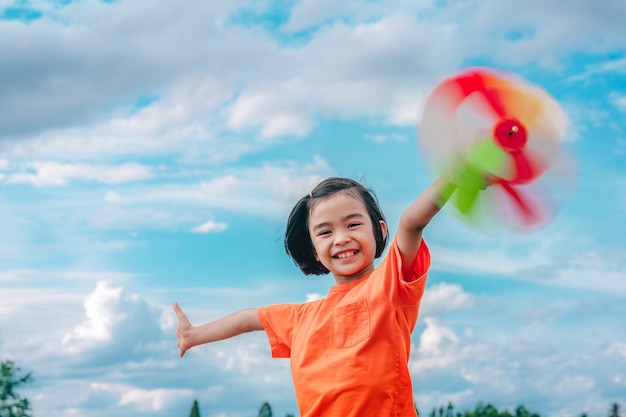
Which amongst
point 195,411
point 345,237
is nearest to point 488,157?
point 345,237

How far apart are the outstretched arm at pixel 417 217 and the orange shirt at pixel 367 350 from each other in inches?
1.4

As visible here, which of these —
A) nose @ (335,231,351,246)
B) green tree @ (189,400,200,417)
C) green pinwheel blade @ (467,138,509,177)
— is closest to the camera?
green pinwheel blade @ (467,138,509,177)

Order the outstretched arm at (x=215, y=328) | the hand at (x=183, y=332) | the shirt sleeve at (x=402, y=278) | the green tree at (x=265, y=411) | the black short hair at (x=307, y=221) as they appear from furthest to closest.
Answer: the green tree at (x=265, y=411) → the hand at (x=183, y=332) → the outstretched arm at (x=215, y=328) → the black short hair at (x=307, y=221) → the shirt sleeve at (x=402, y=278)

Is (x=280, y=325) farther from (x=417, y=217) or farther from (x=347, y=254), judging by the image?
(x=417, y=217)

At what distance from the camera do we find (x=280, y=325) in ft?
13.6

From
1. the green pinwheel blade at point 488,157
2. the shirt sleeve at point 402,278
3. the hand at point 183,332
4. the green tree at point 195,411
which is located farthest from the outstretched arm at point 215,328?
the green tree at point 195,411

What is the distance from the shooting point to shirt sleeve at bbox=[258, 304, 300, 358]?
4.08 m

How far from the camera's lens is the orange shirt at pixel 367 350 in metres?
3.49

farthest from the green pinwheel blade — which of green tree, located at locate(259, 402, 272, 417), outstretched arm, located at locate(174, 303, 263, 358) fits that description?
green tree, located at locate(259, 402, 272, 417)

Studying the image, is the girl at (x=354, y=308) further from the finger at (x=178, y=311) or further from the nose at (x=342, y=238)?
the finger at (x=178, y=311)

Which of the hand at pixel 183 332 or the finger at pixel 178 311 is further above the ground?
the finger at pixel 178 311

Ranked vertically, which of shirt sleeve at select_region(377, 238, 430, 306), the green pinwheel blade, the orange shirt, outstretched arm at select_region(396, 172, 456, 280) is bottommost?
the orange shirt

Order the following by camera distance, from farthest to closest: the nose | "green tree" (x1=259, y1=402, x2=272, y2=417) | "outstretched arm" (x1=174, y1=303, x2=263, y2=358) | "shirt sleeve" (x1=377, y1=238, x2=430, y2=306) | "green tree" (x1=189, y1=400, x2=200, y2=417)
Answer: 1. "green tree" (x1=259, y1=402, x2=272, y2=417)
2. "green tree" (x1=189, y1=400, x2=200, y2=417)
3. "outstretched arm" (x1=174, y1=303, x2=263, y2=358)
4. the nose
5. "shirt sleeve" (x1=377, y1=238, x2=430, y2=306)

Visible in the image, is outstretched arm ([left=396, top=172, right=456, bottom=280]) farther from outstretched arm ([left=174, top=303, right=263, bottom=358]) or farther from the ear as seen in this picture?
outstretched arm ([left=174, top=303, right=263, bottom=358])
